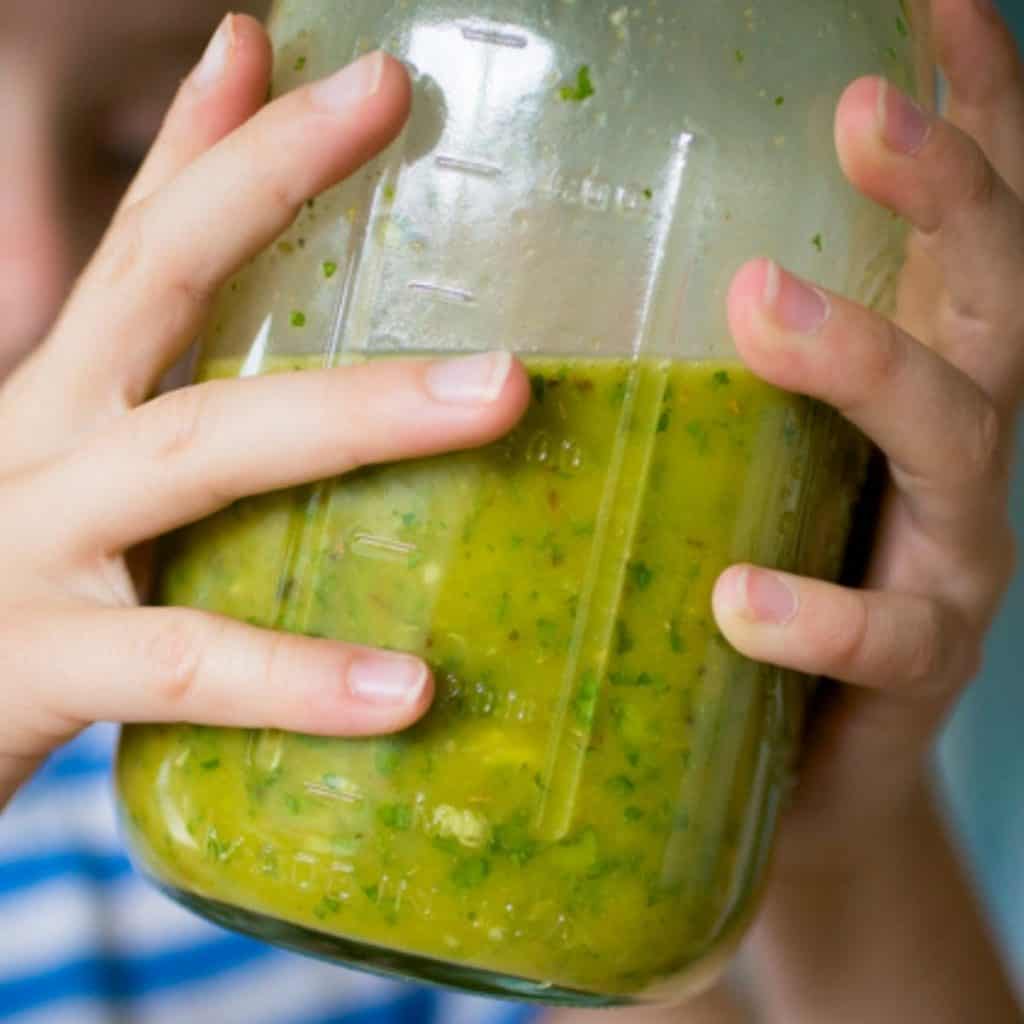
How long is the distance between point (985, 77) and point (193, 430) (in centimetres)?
47

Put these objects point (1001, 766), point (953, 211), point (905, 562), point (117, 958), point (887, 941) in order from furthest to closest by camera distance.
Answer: point (1001, 766) → point (117, 958) → point (887, 941) → point (905, 562) → point (953, 211)

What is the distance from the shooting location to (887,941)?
107 centimetres

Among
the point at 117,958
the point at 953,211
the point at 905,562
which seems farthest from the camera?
the point at 117,958

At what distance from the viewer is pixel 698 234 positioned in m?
0.59

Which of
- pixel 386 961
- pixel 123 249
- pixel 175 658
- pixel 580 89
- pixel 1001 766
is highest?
pixel 580 89

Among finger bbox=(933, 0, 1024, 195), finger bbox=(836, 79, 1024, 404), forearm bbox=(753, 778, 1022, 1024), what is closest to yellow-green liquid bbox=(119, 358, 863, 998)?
finger bbox=(836, 79, 1024, 404)

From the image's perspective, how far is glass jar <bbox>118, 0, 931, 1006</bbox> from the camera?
57 cm

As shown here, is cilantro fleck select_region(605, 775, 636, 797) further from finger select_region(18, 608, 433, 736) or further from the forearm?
the forearm

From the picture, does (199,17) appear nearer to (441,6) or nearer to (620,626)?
(441,6)

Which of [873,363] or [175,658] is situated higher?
[873,363]

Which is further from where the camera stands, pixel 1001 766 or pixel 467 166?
pixel 1001 766

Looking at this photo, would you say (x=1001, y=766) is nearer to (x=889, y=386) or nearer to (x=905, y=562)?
(x=905, y=562)

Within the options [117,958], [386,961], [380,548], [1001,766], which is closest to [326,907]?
[386,961]

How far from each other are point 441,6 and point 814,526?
0.29m
